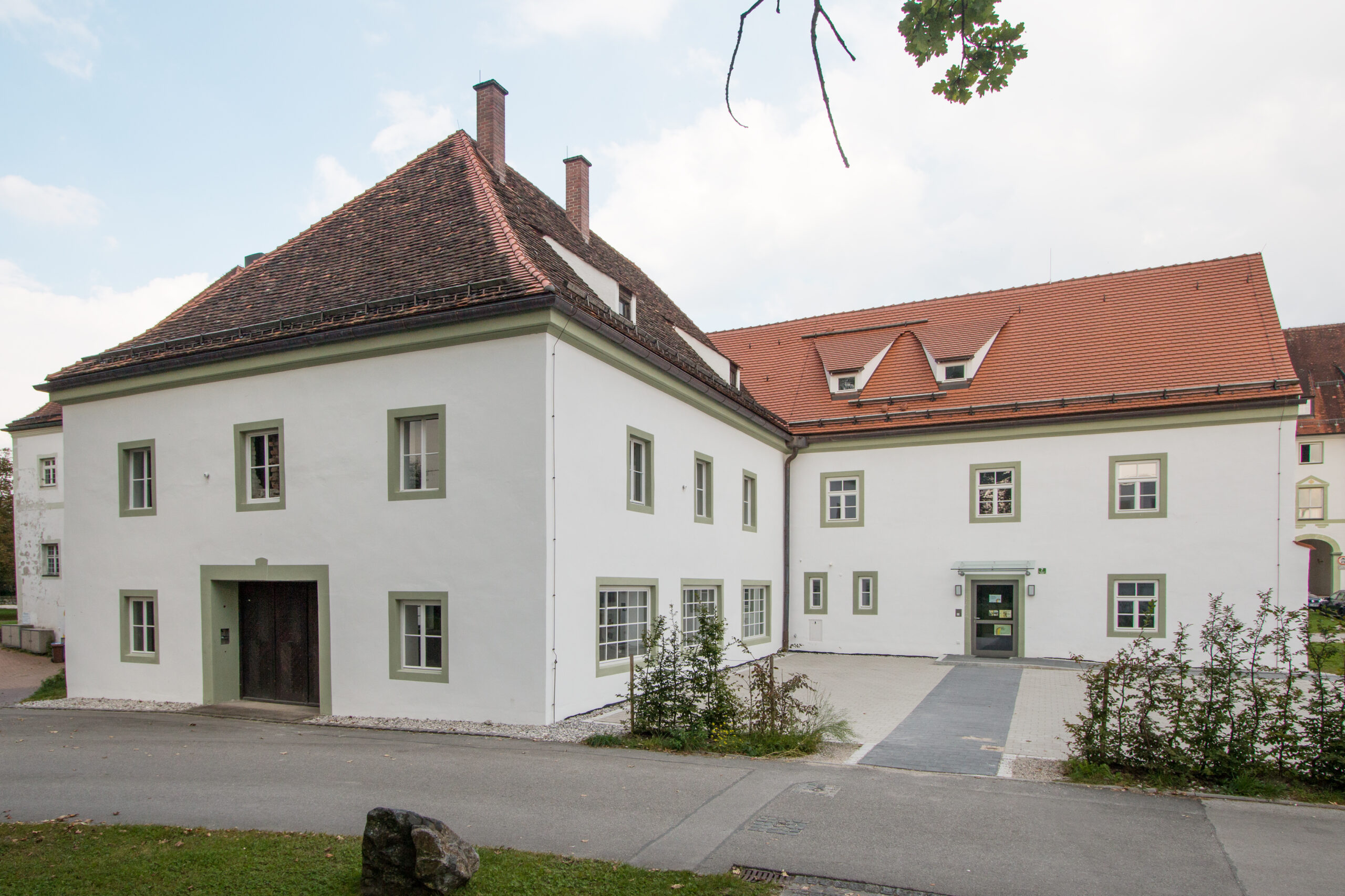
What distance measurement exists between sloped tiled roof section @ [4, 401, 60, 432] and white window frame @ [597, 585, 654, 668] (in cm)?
2345

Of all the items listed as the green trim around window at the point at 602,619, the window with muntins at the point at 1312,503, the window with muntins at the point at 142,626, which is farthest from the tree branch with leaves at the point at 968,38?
the window with muntins at the point at 1312,503

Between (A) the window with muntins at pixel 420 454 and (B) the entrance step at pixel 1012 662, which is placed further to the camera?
(B) the entrance step at pixel 1012 662

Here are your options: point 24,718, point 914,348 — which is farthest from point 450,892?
point 914,348

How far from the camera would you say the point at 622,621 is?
13320 millimetres

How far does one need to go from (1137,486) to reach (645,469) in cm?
1130

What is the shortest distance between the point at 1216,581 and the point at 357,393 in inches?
666

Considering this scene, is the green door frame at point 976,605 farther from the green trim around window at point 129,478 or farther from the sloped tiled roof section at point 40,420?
the sloped tiled roof section at point 40,420

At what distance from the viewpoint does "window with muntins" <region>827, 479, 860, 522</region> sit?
21234mm

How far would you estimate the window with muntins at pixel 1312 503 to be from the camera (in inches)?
1554

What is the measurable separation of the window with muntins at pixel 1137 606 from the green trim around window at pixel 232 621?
1573 centimetres

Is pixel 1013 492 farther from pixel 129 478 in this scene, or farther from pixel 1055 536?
pixel 129 478

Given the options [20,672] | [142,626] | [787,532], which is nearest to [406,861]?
[142,626]

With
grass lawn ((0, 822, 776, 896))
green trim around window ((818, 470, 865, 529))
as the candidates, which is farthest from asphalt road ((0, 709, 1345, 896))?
green trim around window ((818, 470, 865, 529))

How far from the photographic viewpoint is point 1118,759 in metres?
8.16
